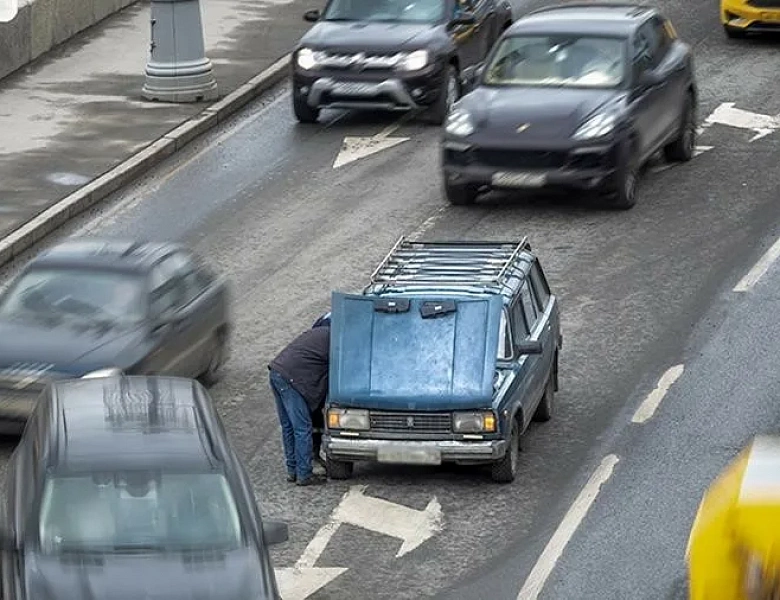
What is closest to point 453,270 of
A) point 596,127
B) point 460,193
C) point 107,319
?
point 107,319

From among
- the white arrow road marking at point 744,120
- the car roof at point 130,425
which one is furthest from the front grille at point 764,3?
the car roof at point 130,425

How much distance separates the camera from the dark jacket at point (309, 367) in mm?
17656

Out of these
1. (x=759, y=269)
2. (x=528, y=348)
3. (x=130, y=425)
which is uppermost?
(x=130, y=425)

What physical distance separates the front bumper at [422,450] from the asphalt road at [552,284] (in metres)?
0.33

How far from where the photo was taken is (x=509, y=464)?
17609 mm

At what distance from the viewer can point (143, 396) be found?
14945mm

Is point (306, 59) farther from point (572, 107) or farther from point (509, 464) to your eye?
point (509, 464)

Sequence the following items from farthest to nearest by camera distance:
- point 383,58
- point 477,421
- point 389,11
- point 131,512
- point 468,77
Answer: point 468,77 < point 389,11 < point 383,58 < point 477,421 < point 131,512

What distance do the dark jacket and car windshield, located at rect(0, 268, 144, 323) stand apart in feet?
5.48

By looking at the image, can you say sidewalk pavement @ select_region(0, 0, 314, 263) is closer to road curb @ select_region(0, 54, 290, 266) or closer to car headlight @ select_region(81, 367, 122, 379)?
road curb @ select_region(0, 54, 290, 266)

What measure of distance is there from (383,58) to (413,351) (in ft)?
33.6

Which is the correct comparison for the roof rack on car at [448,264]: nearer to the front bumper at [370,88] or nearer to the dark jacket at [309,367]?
the dark jacket at [309,367]

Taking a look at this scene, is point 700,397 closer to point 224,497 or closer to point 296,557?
point 296,557

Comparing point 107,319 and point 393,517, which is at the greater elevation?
point 107,319
